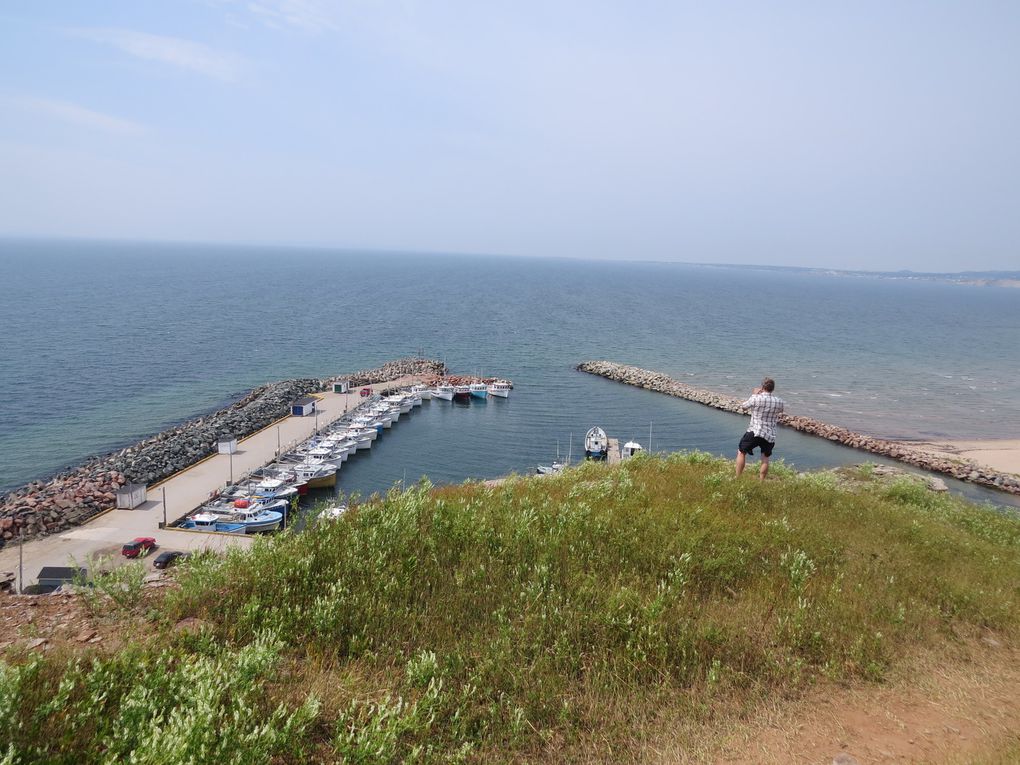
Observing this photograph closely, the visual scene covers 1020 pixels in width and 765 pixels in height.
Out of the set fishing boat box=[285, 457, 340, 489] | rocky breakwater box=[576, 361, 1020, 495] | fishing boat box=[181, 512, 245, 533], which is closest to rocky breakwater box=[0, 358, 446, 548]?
fishing boat box=[181, 512, 245, 533]

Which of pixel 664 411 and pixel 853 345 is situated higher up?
pixel 853 345

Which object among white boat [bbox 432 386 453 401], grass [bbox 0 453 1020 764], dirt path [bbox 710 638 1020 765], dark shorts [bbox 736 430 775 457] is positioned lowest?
white boat [bbox 432 386 453 401]

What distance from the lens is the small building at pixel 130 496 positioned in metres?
29.1

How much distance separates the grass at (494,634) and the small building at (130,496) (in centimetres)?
2746

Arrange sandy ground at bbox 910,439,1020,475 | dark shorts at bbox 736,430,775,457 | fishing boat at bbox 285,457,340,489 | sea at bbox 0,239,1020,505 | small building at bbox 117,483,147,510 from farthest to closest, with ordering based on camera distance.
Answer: sea at bbox 0,239,1020,505 → sandy ground at bbox 910,439,1020,475 → fishing boat at bbox 285,457,340,489 → small building at bbox 117,483,147,510 → dark shorts at bbox 736,430,775,457

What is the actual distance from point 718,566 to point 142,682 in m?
6.39

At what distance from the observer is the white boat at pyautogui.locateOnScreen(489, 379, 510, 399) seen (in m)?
59.4

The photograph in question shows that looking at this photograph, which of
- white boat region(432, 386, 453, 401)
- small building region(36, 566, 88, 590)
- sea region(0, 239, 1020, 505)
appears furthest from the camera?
white boat region(432, 386, 453, 401)

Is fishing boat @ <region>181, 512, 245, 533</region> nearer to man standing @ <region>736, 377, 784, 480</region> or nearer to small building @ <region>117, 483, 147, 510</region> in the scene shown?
small building @ <region>117, 483, 147, 510</region>

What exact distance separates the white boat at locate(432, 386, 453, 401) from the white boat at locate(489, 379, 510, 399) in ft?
13.9

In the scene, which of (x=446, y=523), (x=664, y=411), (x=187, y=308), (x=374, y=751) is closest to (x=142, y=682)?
(x=374, y=751)

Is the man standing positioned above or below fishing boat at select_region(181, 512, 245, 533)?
above

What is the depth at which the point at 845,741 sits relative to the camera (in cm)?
491

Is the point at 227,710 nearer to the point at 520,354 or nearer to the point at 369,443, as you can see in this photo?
the point at 369,443
